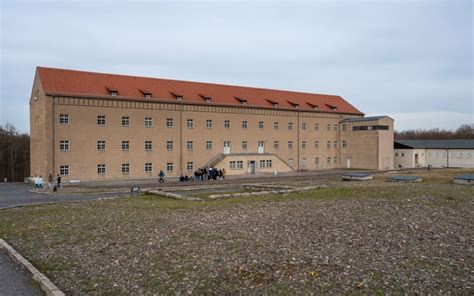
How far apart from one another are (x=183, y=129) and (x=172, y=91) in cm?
516

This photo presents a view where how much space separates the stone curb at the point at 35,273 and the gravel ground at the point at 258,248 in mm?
250

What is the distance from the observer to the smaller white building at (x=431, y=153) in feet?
211

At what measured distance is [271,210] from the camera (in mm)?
17094

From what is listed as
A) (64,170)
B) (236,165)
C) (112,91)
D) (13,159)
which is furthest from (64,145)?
(13,159)

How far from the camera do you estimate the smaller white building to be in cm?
6444

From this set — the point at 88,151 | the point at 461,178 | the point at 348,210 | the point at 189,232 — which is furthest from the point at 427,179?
the point at 88,151

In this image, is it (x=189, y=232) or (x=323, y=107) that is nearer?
(x=189, y=232)

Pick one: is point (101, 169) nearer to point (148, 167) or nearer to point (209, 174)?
point (148, 167)

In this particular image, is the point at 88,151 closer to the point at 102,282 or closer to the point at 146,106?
the point at 146,106

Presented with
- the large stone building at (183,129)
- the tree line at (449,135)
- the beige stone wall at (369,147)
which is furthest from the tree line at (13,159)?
the tree line at (449,135)

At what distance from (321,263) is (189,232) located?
5.13 m

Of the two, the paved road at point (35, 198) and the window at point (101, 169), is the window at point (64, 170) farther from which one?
the paved road at point (35, 198)

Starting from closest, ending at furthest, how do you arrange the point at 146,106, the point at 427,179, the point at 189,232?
the point at 189,232 < the point at 427,179 < the point at 146,106

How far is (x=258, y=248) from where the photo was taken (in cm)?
1048
